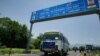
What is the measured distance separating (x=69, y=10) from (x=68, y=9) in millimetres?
337

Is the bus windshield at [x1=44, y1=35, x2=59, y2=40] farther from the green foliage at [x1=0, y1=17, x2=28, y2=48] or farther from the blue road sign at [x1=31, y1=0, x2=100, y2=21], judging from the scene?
the green foliage at [x1=0, y1=17, x2=28, y2=48]

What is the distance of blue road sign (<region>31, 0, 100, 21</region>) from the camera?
29.0 m

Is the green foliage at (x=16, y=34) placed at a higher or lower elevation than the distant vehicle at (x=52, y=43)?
higher

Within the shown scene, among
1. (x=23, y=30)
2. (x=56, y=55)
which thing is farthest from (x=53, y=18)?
(x=23, y=30)

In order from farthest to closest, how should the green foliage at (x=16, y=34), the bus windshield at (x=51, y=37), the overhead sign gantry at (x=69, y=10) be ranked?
the green foliage at (x=16, y=34) → the overhead sign gantry at (x=69, y=10) → the bus windshield at (x=51, y=37)

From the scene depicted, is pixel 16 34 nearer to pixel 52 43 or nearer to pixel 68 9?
pixel 68 9

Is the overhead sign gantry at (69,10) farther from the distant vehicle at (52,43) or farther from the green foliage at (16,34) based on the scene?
the green foliage at (16,34)

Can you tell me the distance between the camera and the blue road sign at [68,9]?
28984mm

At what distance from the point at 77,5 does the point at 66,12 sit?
239 centimetres

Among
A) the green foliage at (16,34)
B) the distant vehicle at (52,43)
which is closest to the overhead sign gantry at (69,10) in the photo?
the distant vehicle at (52,43)

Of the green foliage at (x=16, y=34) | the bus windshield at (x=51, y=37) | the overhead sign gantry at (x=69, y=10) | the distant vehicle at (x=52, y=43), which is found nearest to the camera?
the distant vehicle at (x=52, y=43)

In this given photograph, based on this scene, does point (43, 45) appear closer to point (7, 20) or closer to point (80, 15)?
point (80, 15)

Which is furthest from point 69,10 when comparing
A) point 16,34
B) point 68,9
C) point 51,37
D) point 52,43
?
point 16,34

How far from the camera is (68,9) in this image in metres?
31.9
